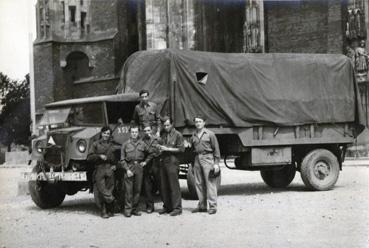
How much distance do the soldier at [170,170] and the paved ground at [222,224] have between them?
0.33 meters

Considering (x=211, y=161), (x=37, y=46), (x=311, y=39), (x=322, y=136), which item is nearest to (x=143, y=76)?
(x=211, y=161)

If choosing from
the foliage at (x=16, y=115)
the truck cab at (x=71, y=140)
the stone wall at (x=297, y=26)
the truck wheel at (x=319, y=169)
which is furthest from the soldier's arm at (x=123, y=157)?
the foliage at (x=16, y=115)

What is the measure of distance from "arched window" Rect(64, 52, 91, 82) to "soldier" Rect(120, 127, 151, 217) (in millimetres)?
28986

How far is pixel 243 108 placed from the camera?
39.3ft

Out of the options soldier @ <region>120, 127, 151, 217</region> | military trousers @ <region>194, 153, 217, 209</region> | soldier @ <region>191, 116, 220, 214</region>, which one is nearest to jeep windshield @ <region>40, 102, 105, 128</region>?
soldier @ <region>120, 127, 151, 217</region>

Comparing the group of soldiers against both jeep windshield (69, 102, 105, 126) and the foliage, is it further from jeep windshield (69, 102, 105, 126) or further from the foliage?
the foliage

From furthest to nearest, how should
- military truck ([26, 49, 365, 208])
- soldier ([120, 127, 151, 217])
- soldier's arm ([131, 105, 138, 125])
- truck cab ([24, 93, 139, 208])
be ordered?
military truck ([26, 49, 365, 208]) < soldier's arm ([131, 105, 138, 125]) < truck cab ([24, 93, 139, 208]) < soldier ([120, 127, 151, 217])

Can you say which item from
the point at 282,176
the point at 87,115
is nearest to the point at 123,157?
the point at 87,115

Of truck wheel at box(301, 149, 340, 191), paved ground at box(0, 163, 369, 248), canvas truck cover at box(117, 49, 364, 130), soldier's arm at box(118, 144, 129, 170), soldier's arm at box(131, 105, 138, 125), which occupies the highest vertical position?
canvas truck cover at box(117, 49, 364, 130)

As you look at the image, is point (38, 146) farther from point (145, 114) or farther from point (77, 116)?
point (145, 114)

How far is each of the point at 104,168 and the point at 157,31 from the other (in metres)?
19.7

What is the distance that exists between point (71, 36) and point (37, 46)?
354 centimetres

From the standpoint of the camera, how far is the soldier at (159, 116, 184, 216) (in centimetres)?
962

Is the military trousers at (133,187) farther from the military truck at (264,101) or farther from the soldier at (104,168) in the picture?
the military truck at (264,101)
